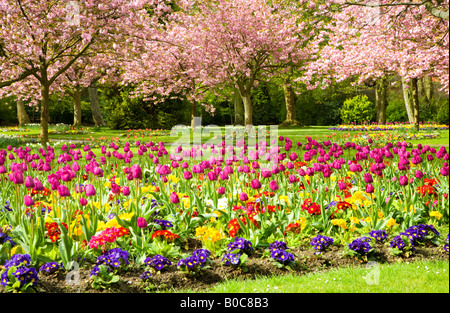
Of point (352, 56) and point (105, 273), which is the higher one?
point (352, 56)

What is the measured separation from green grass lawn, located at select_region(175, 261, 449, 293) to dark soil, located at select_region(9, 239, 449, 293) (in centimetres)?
15

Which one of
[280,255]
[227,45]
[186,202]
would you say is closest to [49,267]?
[186,202]

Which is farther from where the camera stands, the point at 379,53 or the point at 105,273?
the point at 379,53

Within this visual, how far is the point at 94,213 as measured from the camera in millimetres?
3855

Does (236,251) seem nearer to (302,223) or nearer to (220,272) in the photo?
(220,272)

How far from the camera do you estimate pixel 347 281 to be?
2.89 metres

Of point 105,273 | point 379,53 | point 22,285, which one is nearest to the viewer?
point 22,285

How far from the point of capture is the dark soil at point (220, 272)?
3.07 m

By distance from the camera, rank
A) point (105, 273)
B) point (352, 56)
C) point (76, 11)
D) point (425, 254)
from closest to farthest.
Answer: point (105, 273) < point (425, 254) < point (76, 11) < point (352, 56)

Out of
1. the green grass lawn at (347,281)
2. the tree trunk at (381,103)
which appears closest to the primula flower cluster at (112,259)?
the green grass lawn at (347,281)

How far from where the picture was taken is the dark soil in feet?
10.1
